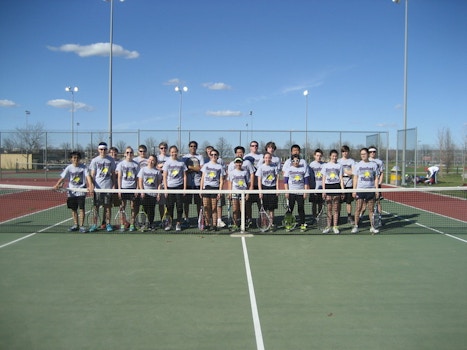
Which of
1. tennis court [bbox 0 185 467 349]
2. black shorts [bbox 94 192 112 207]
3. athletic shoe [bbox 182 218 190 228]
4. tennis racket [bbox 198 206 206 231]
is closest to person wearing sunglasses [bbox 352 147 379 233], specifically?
tennis court [bbox 0 185 467 349]

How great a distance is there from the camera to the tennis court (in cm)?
376

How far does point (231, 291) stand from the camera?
4.96 meters

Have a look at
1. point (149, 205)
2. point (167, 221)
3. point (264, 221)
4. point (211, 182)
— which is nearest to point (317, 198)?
point (264, 221)

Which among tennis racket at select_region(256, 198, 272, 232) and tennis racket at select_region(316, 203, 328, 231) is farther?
tennis racket at select_region(316, 203, 328, 231)

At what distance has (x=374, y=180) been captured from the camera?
29.0 feet

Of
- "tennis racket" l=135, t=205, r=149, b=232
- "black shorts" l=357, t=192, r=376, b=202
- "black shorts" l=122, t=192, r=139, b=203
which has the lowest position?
"tennis racket" l=135, t=205, r=149, b=232

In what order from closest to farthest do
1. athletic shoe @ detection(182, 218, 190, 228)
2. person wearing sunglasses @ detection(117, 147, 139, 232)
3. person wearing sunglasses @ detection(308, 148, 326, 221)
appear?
person wearing sunglasses @ detection(117, 147, 139, 232) < athletic shoe @ detection(182, 218, 190, 228) < person wearing sunglasses @ detection(308, 148, 326, 221)

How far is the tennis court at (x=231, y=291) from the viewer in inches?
148

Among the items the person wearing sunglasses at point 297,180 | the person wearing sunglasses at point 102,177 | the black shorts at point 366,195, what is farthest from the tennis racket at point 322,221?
the person wearing sunglasses at point 102,177

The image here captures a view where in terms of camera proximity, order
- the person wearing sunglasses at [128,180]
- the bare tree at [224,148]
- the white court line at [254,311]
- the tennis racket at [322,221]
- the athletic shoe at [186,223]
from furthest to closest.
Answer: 1. the bare tree at [224,148]
2. the athletic shoe at [186,223]
3. the tennis racket at [322,221]
4. the person wearing sunglasses at [128,180]
5. the white court line at [254,311]

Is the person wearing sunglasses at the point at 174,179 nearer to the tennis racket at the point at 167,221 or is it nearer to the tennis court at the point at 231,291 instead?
the tennis racket at the point at 167,221

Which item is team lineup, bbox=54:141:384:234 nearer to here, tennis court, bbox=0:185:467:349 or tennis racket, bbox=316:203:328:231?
tennis racket, bbox=316:203:328:231

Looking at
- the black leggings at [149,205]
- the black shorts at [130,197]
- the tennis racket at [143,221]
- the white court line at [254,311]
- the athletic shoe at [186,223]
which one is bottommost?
the white court line at [254,311]

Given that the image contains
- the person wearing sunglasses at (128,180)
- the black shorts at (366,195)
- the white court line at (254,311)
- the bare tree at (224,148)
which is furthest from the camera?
the bare tree at (224,148)
